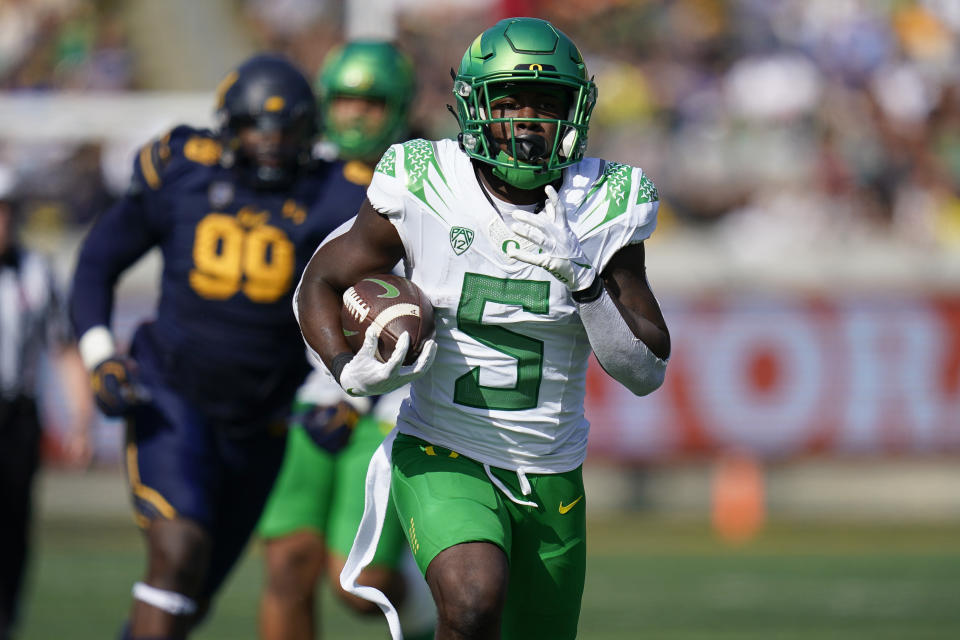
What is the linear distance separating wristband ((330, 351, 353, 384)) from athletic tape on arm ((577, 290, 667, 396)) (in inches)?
21.5

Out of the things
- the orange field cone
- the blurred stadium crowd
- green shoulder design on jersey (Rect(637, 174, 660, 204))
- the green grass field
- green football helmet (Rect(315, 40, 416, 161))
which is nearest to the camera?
green shoulder design on jersey (Rect(637, 174, 660, 204))

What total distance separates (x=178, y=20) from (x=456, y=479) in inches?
397

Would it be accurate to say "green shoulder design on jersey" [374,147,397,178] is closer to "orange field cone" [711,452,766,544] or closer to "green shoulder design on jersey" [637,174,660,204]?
"green shoulder design on jersey" [637,174,660,204]

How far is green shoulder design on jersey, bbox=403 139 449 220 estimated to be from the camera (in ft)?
11.8

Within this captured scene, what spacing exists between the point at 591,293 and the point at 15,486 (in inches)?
147

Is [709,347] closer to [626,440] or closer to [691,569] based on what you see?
[626,440]

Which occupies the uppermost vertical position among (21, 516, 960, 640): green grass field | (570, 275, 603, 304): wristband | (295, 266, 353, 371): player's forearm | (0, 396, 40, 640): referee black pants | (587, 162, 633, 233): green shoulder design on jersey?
(587, 162, 633, 233): green shoulder design on jersey

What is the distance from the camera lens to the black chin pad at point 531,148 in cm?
353

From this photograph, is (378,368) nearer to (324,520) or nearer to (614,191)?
(614,191)

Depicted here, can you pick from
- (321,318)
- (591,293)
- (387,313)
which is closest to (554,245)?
(591,293)

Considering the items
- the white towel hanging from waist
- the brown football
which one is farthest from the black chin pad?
the white towel hanging from waist

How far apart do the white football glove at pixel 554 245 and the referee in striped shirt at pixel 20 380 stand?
3.24m

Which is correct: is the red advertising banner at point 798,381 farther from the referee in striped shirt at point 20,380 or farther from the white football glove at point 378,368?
the white football glove at point 378,368

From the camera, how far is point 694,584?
823 cm
